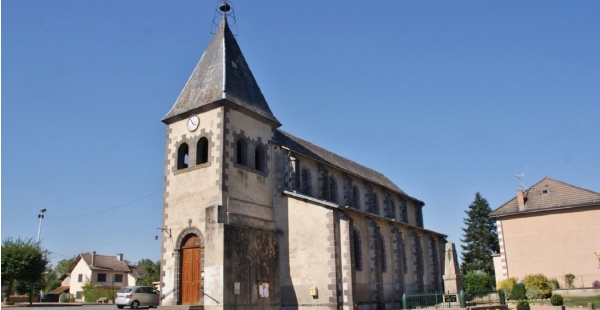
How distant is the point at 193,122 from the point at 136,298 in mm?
11879

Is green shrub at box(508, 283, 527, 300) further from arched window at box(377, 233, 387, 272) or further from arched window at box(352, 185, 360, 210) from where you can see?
arched window at box(352, 185, 360, 210)

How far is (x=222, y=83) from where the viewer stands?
24562mm

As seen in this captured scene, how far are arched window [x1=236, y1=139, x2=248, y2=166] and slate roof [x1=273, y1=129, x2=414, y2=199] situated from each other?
8.45 feet

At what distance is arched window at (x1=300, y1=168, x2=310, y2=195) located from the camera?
27703mm

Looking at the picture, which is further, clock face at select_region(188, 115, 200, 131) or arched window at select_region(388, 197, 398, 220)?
arched window at select_region(388, 197, 398, 220)

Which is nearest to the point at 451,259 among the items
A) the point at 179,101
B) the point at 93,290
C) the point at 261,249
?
the point at 261,249

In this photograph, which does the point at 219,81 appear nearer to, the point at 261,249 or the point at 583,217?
→ the point at 261,249

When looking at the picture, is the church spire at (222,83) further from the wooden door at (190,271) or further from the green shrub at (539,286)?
the green shrub at (539,286)

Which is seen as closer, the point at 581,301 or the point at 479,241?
the point at 581,301

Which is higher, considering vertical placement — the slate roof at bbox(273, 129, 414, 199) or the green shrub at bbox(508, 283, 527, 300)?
the slate roof at bbox(273, 129, 414, 199)

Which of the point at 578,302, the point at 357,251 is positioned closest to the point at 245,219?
the point at 357,251

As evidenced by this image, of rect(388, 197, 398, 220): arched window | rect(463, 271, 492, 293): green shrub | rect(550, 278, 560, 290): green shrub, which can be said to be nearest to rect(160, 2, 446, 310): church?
rect(388, 197, 398, 220): arched window

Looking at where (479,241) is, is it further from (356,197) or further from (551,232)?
(356,197)

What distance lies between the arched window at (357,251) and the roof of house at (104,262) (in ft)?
171
